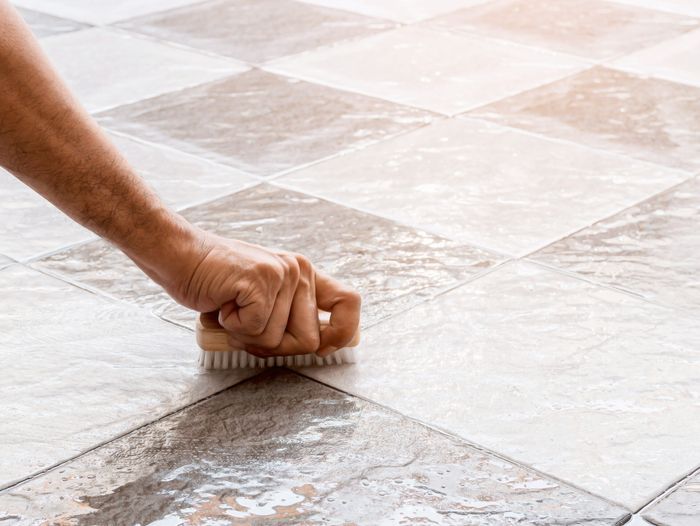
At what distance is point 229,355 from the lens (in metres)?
1.38

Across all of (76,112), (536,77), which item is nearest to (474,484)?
(76,112)

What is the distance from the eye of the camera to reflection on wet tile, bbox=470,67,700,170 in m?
2.10

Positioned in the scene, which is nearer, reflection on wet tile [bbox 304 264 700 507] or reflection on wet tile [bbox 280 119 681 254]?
reflection on wet tile [bbox 304 264 700 507]

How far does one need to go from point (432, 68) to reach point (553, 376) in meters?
1.31

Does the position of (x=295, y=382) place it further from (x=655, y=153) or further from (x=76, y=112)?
(x=655, y=153)

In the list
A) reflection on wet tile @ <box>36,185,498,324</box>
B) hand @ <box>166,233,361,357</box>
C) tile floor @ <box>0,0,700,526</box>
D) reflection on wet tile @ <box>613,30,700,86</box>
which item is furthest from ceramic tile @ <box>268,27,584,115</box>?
hand @ <box>166,233,361,357</box>

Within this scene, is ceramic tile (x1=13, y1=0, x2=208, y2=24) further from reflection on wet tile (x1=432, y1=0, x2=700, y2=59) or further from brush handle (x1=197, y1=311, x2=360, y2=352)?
brush handle (x1=197, y1=311, x2=360, y2=352)

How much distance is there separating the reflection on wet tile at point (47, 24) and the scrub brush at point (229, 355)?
1.65 meters

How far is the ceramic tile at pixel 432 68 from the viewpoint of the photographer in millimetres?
2387

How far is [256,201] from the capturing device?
1873 millimetres

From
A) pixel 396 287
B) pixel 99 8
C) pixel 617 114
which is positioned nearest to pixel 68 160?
pixel 396 287

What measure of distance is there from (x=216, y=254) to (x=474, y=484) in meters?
0.39

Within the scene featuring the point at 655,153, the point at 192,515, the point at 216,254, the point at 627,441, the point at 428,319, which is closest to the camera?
the point at 192,515

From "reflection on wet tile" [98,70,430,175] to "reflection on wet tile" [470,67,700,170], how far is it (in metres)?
0.22
